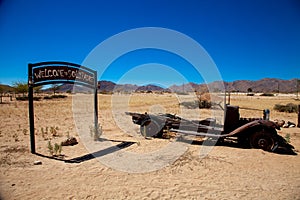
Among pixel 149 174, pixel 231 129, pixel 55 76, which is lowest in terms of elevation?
pixel 149 174

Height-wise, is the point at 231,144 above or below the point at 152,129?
below

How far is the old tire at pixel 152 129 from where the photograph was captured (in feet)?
28.2

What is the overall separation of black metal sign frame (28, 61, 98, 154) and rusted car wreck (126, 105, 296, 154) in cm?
246

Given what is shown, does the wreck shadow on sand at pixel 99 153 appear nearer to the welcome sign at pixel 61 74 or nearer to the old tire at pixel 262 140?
the welcome sign at pixel 61 74

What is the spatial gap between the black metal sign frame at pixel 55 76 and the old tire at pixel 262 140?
19.2 ft

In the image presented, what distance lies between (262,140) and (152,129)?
418cm

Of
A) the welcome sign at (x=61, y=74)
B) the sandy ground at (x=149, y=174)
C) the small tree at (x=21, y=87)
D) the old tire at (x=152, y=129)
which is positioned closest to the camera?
the sandy ground at (x=149, y=174)

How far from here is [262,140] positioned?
661 cm

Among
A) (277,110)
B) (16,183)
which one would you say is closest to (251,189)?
(16,183)

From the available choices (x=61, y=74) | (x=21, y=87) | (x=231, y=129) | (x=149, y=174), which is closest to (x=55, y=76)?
(x=61, y=74)

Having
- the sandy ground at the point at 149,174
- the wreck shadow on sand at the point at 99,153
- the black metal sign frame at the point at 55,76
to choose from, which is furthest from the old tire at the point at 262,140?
the black metal sign frame at the point at 55,76

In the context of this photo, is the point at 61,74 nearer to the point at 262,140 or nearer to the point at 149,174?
the point at 149,174

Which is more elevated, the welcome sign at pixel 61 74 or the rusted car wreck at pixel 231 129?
the welcome sign at pixel 61 74

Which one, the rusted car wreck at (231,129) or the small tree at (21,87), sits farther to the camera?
the small tree at (21,87)
